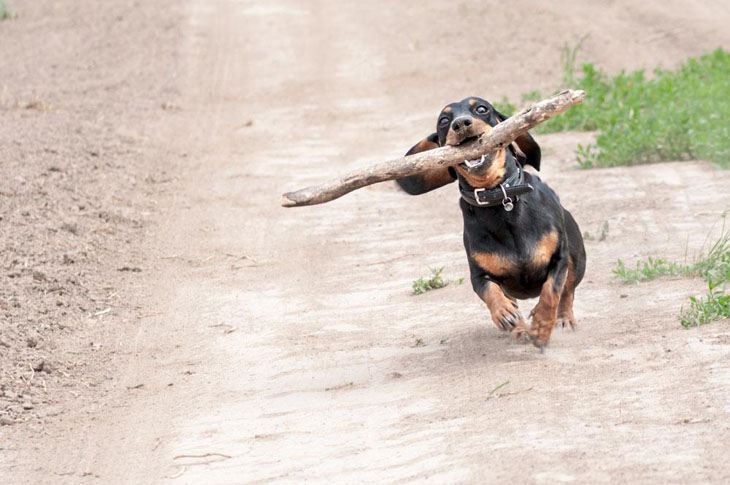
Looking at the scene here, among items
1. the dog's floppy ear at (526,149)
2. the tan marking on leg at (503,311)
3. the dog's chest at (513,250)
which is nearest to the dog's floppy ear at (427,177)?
the dog's floppy ear at (526,149)

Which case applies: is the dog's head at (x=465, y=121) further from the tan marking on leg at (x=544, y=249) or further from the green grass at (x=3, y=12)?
the green grass at (x=3, y=12)

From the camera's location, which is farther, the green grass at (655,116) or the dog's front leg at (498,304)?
the green grass at (655,116)

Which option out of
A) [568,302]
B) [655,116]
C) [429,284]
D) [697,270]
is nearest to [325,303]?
[429,284]

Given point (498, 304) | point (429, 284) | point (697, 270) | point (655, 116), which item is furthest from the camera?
point (655, 116)

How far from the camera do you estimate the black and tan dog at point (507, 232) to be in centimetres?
608

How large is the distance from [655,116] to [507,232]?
16.8ft

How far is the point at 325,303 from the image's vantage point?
7672 millimetres

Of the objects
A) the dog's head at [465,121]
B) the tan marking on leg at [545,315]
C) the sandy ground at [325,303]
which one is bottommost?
the sandy ground at [325,303]

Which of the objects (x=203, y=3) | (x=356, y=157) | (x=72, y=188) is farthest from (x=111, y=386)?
(x=203, y=3)

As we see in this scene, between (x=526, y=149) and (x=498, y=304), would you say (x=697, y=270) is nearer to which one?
(x=526, y=149)

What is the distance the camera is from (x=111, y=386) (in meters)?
6.47

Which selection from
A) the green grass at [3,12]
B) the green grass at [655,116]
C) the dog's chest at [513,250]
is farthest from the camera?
the green grass at [3,12]

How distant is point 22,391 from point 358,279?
258 cm

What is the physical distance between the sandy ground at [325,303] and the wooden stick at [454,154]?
0.99 meters
